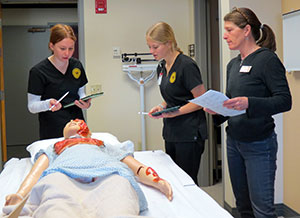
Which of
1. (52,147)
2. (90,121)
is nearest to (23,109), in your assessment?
(90,121)

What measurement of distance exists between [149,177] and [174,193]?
0.48ft

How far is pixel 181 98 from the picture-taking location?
2352 millimetres

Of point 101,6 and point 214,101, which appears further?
point 101,6

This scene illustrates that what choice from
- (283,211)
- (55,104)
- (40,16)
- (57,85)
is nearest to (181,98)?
(55,104)

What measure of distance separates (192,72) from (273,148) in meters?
0.64

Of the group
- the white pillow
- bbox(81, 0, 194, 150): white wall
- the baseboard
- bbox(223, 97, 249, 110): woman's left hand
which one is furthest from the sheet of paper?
bbox(81, 0, 194, 150): white wall

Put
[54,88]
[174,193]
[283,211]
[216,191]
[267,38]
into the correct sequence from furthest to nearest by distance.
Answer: [216,191], [283,211], [54,88], [267,38], [174,193]

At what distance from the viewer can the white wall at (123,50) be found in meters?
3.94

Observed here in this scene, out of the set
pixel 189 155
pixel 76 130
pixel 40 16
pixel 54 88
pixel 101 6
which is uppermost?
pixel 40 16

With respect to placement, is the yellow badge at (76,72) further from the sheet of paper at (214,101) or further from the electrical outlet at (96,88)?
the sheet of paper at (214,101)

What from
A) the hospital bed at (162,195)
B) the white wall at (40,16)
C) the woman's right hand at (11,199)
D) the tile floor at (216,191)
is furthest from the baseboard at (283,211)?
the white wall at (40,16)

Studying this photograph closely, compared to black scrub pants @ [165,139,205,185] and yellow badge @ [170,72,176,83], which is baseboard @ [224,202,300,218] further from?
yellow badge @ [170,72,176,83]

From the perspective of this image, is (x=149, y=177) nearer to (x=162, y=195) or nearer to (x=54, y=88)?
(x=162, y=195)

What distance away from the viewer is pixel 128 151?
2230mm
